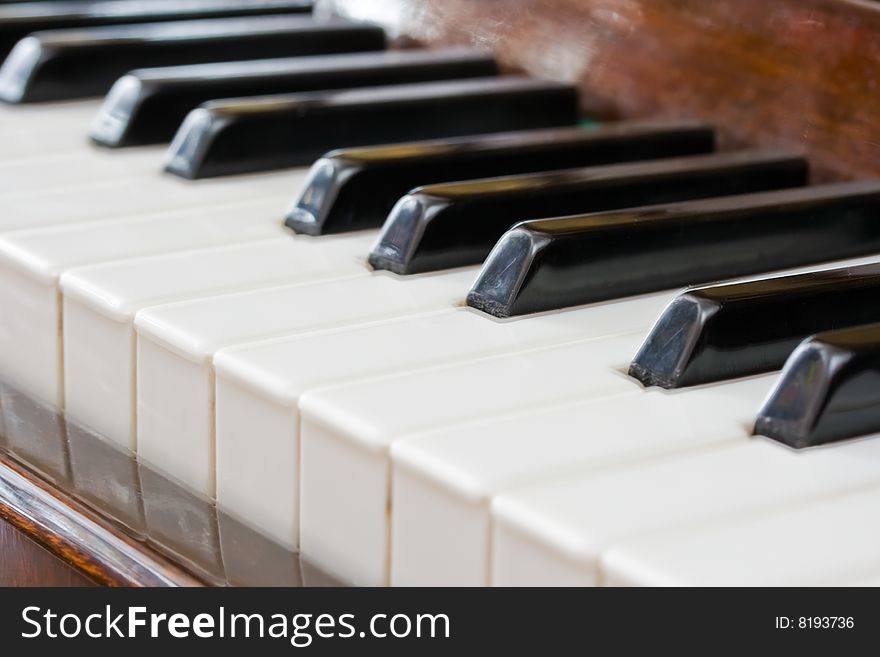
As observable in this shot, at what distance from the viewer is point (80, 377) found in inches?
47.3

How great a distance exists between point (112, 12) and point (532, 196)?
37.9 inches

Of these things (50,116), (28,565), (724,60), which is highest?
(724,60)

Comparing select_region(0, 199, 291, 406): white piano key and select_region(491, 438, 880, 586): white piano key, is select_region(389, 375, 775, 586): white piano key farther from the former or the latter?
select_region(0, 199, 291, 406): white piano key

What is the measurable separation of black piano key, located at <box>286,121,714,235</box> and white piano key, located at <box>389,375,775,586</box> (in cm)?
48

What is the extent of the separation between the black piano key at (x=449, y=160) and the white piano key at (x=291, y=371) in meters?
0.28

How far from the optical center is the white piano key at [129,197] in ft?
4.49

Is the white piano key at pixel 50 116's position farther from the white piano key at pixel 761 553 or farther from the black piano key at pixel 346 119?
the white piano key at pixel 761 553

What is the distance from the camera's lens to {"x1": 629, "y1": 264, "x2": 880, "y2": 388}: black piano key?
1.03 m

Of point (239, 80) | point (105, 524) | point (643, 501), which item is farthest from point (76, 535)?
point (239, 80)

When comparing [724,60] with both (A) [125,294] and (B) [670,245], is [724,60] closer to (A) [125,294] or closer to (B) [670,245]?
(B) [670,245]

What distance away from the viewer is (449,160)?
146 cm

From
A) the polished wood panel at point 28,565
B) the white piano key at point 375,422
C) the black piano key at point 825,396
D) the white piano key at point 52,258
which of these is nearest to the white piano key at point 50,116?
the white piano key at point 52,258

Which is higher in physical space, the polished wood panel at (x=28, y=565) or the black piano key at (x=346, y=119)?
the black piano key at (x=346, y=119)
